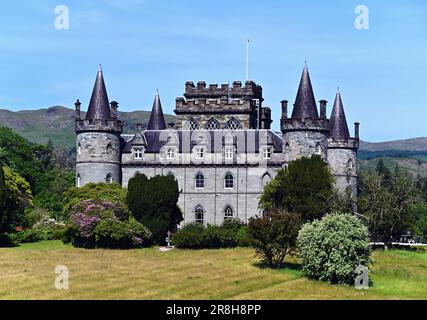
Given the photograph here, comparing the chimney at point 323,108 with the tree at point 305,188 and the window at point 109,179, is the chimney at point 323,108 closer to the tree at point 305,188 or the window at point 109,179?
the tree at point 305,188

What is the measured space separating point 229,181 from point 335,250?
27213mm

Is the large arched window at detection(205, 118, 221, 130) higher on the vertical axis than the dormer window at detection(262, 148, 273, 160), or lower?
higher

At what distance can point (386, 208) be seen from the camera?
60125mm

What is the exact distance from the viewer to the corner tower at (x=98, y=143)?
70.8 m

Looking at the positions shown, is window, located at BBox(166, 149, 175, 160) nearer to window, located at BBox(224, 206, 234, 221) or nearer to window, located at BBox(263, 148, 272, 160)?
window, located at BBox(224, 206, 234, 221)

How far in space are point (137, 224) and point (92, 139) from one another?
11820 mm

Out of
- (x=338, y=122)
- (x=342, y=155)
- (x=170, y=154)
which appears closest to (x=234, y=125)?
(x=170, y=154)

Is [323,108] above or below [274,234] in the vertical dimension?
above

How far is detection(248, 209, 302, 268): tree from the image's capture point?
49.4 meters

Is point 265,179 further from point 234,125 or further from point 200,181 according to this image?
point 234,125

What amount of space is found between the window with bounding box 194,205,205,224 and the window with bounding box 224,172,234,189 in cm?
273

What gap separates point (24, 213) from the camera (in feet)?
234

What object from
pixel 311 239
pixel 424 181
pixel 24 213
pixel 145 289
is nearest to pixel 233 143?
pixel 24 213

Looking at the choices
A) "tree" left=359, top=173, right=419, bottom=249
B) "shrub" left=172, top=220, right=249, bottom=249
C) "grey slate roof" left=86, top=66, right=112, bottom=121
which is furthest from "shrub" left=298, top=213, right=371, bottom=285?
"grey slate roof" left=86, top=66, right=112, bottom=121
